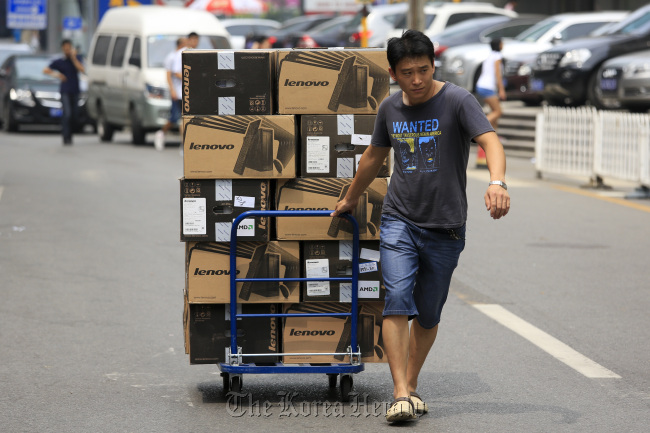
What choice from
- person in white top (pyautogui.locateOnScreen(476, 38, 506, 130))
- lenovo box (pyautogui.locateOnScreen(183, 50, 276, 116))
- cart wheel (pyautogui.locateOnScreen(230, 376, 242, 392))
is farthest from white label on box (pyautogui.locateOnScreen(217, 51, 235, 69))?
person in white top (pyautogui.locateOnScreen(476, 38, 506, 130))

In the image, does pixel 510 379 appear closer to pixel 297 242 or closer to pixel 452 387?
pixel 452 387

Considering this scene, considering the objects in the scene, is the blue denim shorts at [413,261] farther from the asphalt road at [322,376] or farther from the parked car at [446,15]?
the parked car at [446,15]

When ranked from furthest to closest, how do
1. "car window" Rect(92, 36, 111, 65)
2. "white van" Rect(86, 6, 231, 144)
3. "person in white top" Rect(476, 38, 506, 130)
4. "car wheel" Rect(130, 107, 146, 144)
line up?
"car window" Rect(92, 36, 111, 65) → "car wheel" Rect(130, 107, 146, 144) → "white van" Rect(86, 6, 231, 144) → "person in white top" Rect(476, 38, 506, 130)

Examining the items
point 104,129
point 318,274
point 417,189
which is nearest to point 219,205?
point 318,274

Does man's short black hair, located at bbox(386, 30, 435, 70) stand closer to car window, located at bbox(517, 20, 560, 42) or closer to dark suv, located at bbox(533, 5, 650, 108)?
dark suv, located at bbox(533, 5, 650, 108)

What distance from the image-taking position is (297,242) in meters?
5.89

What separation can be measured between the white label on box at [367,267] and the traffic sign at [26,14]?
135 feet

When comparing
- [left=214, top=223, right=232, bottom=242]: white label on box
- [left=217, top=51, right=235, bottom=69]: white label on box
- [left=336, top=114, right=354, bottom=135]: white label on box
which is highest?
[left=217, top=51, right=235, bottom=69]: white label on box

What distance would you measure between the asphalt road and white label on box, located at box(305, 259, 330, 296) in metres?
0.57

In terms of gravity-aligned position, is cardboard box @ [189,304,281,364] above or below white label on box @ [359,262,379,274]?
below

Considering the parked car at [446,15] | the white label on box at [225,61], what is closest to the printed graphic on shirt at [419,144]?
the white label on box at [225,61]

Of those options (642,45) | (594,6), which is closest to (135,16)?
(642,45)

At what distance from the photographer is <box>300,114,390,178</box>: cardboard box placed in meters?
5.83

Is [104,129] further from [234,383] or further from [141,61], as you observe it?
[234,383]
